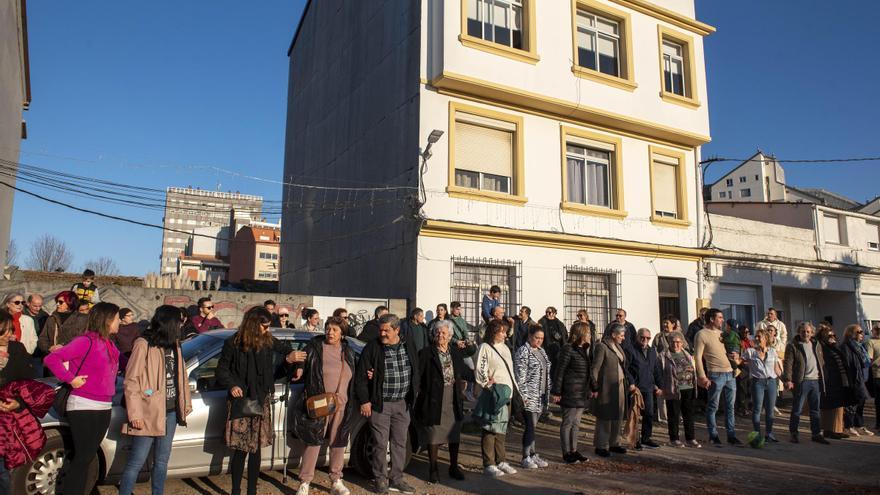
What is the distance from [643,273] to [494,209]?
16.2 ft

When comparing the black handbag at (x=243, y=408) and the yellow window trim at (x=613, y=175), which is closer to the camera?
the black handbag at (x=243, y=408)

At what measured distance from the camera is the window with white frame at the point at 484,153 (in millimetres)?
14117

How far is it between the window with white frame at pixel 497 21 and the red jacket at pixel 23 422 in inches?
473

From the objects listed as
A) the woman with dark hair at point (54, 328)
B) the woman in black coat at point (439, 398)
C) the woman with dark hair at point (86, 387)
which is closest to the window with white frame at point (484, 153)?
the woman in black coat at point (439, 398)

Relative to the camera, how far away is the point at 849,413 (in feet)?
35.2

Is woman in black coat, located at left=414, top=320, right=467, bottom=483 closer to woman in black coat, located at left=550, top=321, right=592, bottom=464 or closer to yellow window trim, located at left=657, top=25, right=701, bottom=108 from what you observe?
woman in black coat, located at left=550, top=321, right=592, bottom=464

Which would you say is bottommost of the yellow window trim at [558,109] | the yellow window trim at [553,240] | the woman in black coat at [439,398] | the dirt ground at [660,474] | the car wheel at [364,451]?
the dirt ground at [660,474]

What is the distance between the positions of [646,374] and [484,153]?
23.1 ft

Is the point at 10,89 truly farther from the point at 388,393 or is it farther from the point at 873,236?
the point at 873,236

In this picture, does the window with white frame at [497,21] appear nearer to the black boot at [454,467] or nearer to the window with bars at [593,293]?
the window with bars at [593,293]

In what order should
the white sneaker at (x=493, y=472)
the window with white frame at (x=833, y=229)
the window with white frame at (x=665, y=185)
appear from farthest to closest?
the window with white frame at (x=833, y=229) → the window with white frame at (x=665, y=185) → the white sneaker at (x=493, y=472)

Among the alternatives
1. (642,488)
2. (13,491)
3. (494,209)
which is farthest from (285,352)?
(494,209)

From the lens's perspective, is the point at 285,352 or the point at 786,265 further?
the point at 786,265

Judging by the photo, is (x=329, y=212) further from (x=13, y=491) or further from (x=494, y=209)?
(x=13, y=491)
